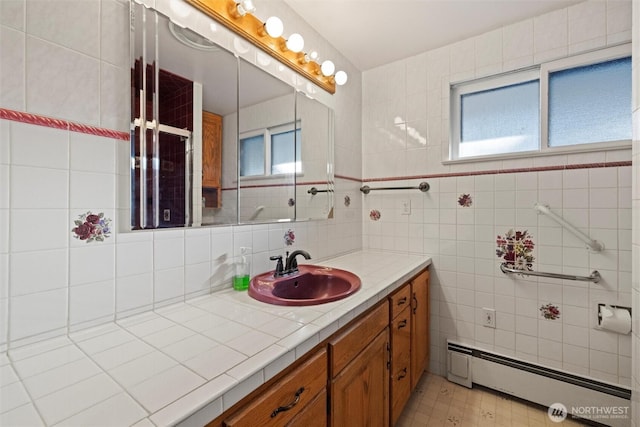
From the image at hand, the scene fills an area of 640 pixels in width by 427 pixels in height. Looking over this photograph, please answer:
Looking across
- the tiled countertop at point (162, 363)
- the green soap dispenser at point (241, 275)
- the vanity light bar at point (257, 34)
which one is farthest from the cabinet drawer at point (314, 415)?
the vanity light bar at point (257, 34)

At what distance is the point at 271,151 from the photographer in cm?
144

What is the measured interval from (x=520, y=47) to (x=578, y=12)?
0.88 ft

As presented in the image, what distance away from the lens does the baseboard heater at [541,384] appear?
140cm

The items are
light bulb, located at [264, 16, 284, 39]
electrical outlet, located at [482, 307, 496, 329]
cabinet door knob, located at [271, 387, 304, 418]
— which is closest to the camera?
cabinet door knob, located at [271, 387, 304, 418]

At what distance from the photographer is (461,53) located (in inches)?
71.5

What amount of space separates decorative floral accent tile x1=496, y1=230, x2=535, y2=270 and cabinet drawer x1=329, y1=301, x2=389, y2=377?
94 centimetres

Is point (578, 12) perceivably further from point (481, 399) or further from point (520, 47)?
point (481, 399)

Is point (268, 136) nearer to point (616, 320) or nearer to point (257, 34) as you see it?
point (257, 34)

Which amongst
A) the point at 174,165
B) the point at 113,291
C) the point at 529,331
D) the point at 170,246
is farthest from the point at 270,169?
the point at 529,331

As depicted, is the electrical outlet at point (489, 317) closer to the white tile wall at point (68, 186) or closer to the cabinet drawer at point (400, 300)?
the cabinet drawer at point (400, 300)

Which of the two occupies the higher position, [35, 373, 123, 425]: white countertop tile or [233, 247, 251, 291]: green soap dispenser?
[233, 247, 251, 291]: green soap dispenser

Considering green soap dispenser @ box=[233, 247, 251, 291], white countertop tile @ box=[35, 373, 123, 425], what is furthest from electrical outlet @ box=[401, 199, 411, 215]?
white countertop tile @ box=[35, 373, 123, 425]

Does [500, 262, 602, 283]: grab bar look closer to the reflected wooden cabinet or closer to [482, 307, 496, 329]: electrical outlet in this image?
[482, 307, 496, 329]: electrical outlet

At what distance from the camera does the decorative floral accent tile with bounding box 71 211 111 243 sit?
769mm
